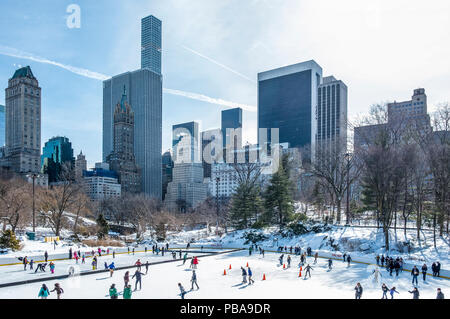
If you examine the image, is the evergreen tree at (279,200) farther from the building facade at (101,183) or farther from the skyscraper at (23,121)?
the skyscraper at (23,121)

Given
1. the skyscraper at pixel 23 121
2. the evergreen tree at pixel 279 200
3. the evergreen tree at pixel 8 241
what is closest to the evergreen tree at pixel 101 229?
the evergreen tree at pixel 8 241

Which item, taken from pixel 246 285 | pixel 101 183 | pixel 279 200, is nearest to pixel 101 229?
pixel 279 200

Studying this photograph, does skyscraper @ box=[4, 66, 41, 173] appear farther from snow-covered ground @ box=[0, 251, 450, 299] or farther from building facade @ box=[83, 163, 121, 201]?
snow-covered ground @ box=[0, 251, 450, 299]

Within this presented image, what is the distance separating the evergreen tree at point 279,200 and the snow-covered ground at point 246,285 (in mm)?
19653

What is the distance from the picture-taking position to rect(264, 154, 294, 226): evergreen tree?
1887 inches

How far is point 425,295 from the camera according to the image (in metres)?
18.2

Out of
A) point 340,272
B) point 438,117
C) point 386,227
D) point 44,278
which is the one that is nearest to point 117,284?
point 44,278

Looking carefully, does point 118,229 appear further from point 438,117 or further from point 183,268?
point 438,117

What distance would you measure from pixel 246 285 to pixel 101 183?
570 feet

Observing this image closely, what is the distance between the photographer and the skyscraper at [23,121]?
175000 mm

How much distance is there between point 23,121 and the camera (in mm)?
178500

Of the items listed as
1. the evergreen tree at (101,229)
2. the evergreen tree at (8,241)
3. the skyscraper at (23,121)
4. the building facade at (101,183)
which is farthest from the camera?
the building facade at (101,183)
